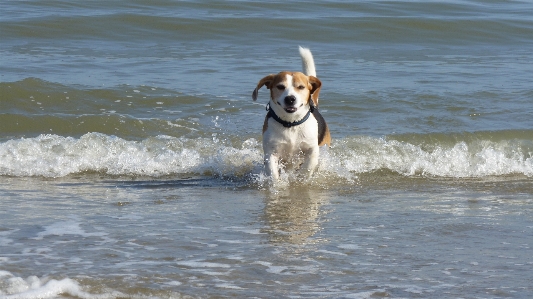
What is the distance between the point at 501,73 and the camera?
12555 millimetres

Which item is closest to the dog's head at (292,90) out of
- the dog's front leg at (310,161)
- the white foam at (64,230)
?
the dog's front leg at (310,161)

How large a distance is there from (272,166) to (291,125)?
0.39 m

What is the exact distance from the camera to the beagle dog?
675 cm

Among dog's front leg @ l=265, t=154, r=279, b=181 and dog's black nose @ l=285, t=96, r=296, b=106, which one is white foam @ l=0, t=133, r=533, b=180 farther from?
dog's black nose @ l=285, t=96, r=296, b=106

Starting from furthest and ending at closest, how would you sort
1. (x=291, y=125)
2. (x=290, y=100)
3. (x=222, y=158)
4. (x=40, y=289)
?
(x=222, y=158) → (x=291, y=125) → (x=290, y=100) → (x=40, y=289)

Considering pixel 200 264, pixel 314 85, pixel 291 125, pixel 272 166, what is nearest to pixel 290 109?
pixel 291 125

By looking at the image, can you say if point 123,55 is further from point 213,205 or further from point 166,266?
point 166,266

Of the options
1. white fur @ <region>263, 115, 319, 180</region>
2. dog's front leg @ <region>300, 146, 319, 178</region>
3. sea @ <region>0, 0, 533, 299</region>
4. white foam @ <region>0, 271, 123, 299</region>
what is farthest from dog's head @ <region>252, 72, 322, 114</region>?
white foam @ <region>0, 271, 123, 299</region>

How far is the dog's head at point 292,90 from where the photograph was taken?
6.61 metres

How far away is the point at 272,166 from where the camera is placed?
705cm

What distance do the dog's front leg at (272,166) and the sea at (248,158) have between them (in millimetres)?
139

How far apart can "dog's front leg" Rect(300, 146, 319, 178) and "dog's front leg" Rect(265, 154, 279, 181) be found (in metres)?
0.24

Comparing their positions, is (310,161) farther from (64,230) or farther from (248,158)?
(64,230)

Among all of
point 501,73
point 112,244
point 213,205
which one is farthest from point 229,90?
point 112,244
